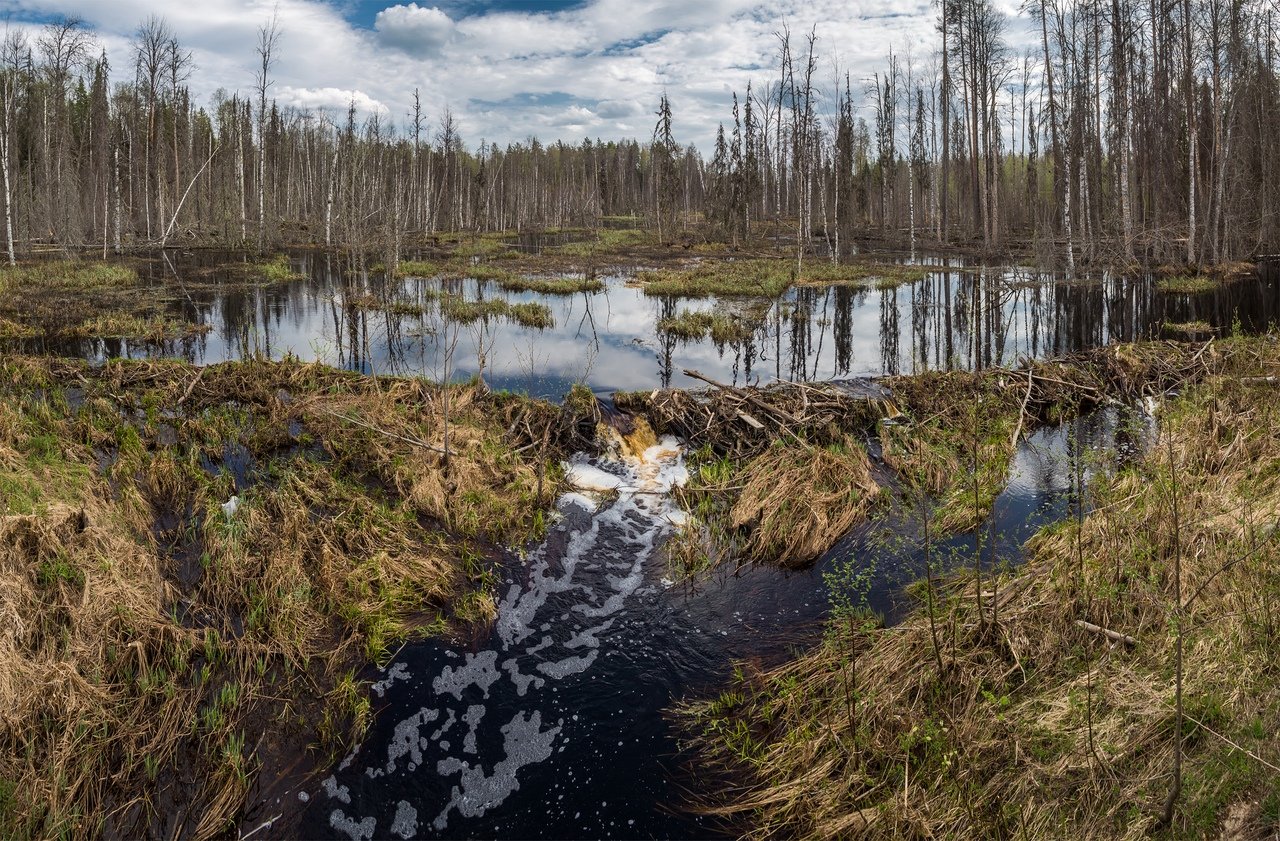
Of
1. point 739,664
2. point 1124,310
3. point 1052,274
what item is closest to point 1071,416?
point 739,664

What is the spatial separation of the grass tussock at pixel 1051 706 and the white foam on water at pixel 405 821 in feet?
6.35

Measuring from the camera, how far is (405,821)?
15.1ft

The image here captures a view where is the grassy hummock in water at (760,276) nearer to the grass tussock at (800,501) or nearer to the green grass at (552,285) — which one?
the green grass at (552,285)

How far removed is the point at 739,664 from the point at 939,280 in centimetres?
2854

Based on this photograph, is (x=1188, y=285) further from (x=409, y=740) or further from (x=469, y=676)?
(x=409, y=740)

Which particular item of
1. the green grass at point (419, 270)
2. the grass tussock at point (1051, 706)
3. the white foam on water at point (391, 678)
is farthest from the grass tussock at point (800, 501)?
the green grass at point (419, 270)

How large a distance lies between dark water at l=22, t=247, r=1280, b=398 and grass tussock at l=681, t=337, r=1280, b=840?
7.53 metres

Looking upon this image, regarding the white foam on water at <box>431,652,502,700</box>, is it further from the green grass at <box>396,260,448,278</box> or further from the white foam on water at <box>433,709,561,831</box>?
the green grass at <box>396,260,448,278</box>

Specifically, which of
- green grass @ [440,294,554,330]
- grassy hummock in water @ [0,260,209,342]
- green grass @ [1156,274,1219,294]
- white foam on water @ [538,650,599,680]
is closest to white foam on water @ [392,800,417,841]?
white foam on water @ [538,650,599,680]

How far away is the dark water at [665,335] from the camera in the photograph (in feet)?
50.9

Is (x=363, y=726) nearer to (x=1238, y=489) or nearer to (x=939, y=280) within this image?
(x=1238, y=489)

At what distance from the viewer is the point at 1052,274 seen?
2805cm

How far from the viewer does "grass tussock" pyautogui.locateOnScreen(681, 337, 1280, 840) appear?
11.7 feet

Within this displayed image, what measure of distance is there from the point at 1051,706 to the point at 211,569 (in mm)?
7062
